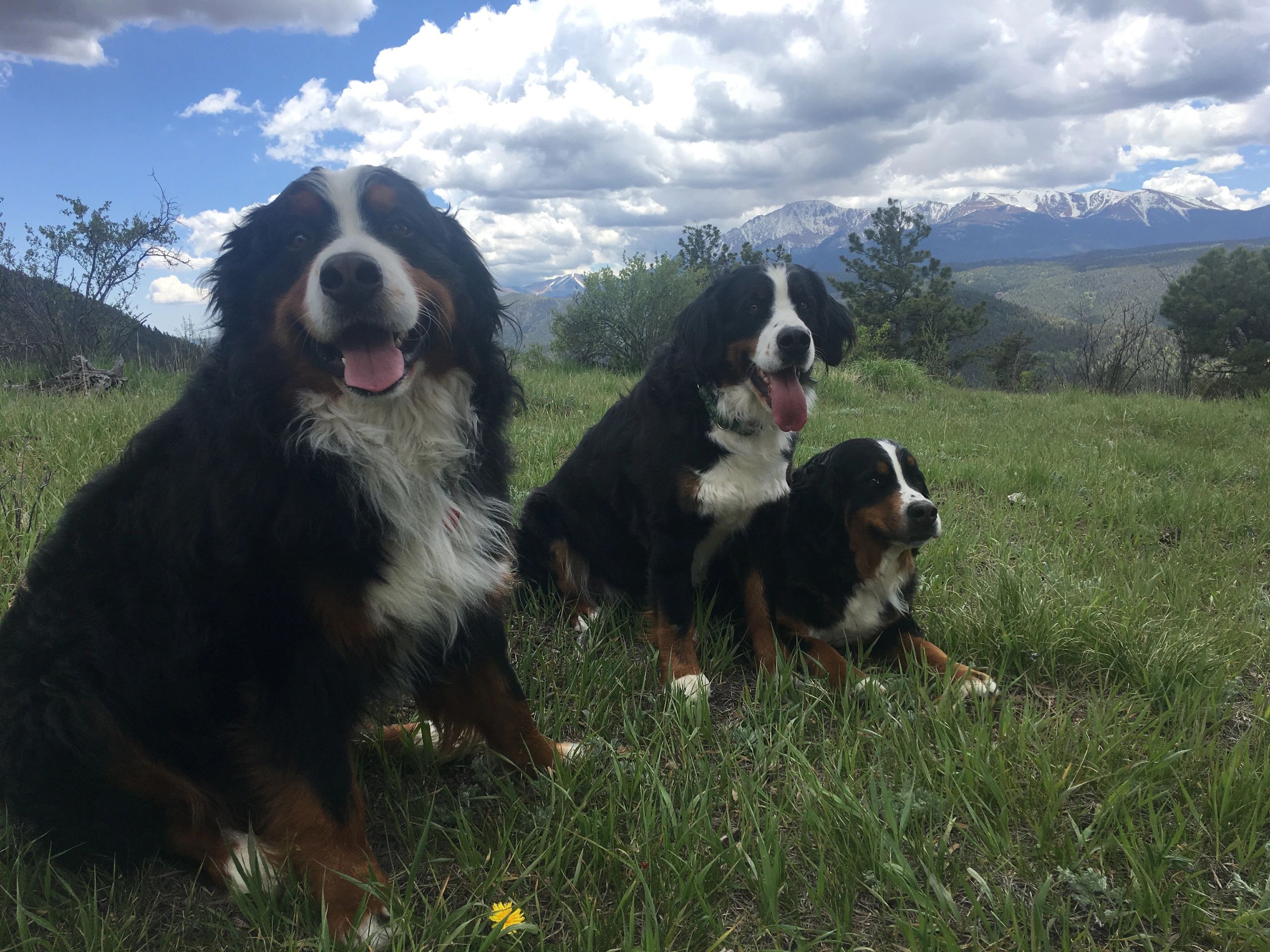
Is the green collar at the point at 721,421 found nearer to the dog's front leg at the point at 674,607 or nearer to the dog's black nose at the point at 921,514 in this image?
the dog's front leg at the point at 674,607

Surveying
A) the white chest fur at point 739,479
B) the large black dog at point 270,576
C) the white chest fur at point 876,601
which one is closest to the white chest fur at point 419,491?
the large black dog at point 270,576

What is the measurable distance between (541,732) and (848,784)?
3.07 ft

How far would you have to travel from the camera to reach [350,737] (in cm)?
171

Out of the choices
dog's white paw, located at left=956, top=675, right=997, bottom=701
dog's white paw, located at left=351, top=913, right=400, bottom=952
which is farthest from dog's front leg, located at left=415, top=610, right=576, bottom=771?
dog's white paw, located at left=956, top=675, right=997, bottom=701

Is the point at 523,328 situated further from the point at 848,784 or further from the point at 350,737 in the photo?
the point at 848,784

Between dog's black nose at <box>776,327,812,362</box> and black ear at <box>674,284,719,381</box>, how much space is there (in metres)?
0.25

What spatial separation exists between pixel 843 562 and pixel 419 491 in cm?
169

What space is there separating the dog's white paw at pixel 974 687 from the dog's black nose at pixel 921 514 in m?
0.56

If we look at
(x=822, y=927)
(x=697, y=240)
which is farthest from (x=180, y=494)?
(x=697, y=240)

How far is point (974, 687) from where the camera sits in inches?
90.0

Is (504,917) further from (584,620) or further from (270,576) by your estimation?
(584,620)

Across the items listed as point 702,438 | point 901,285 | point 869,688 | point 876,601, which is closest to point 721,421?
point 702,438

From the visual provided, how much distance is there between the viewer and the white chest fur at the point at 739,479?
2686 millimetres

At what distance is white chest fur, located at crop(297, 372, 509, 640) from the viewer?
1.75m
